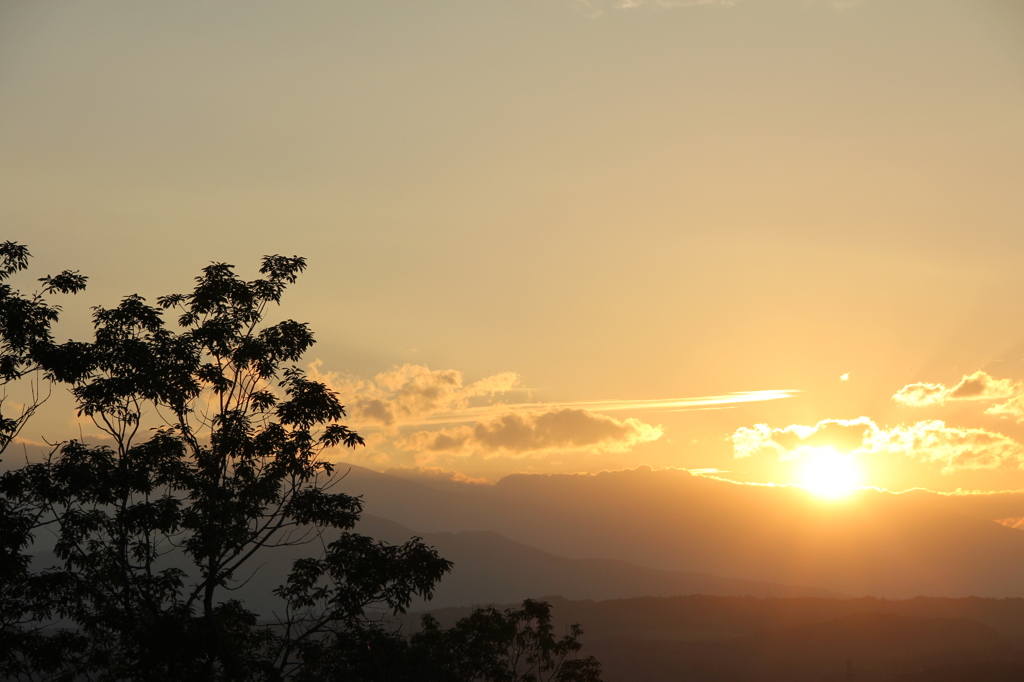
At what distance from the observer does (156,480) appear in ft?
76.0

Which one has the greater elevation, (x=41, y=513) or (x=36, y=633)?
(x=41, y=513)

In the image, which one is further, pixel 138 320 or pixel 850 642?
pixel 850 642

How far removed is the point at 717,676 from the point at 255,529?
172 meters

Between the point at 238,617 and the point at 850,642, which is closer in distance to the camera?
the point at 238,617

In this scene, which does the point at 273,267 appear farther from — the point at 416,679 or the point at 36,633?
the point at 416,679

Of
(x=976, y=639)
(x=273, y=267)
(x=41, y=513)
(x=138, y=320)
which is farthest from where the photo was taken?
(x=976, y=639)

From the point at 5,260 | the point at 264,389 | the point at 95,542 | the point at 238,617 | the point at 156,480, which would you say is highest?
the point at 5,260

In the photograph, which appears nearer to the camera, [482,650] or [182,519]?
[182,519]

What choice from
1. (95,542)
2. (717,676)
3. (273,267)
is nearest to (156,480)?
(95,542)

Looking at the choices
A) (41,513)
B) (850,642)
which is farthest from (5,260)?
(850,642)

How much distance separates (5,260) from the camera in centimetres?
2369

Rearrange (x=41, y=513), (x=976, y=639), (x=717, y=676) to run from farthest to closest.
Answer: (x=976, y=639)
(x=717, y=676)
(x=41, y=513)

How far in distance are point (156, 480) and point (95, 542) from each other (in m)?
2.30

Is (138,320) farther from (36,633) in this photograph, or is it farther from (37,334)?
(36,633)
